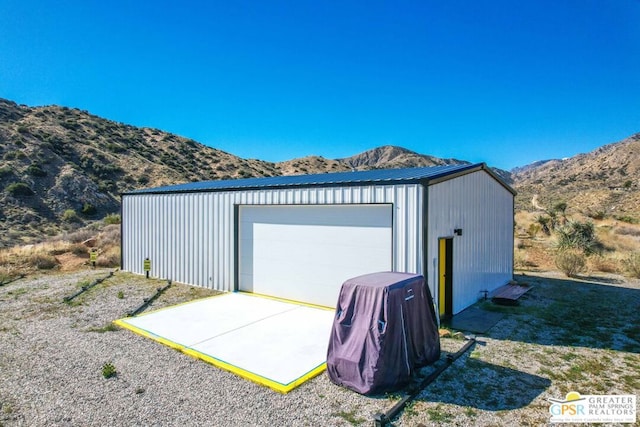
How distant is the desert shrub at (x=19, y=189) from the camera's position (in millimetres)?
27109

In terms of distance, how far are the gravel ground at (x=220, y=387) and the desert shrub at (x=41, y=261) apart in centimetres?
828

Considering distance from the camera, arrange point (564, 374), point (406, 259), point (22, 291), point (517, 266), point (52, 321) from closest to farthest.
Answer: point (564, 374) < point (406, 259) < point (52, 321) < point (22, 291) < point (517, 266)

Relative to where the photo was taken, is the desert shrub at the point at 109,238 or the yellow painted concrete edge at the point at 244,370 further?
the desert shrub at the point at 109,238

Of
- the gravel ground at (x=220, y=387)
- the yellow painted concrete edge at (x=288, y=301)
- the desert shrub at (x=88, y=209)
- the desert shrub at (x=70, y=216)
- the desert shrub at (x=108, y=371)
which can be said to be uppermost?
the desert shrub at (x=88, y=209)

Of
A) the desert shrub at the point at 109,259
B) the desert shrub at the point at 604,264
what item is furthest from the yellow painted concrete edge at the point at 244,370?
the desert shrub at the point at 604,264

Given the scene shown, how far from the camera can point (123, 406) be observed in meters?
4.52

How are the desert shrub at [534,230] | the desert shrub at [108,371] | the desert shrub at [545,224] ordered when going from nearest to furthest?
1. the desert shrub at [108,371]
2. the desert shrub at [534,230]
3. the desert shrub at [545,224]

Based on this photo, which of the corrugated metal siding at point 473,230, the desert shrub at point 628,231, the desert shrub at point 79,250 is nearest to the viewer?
the corrugated metal siding at point 473,230

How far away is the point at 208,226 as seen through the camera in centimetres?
1145

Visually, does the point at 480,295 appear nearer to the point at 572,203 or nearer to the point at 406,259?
the point at 406,259

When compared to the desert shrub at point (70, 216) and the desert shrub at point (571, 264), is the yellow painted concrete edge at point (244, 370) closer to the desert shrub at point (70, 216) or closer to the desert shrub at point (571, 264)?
A: the desert shrub at point (571, 264)

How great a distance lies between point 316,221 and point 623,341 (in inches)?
258

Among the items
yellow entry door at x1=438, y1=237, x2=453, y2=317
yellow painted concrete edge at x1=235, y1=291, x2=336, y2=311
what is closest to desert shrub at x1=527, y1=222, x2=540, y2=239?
yellow entry door at x1=438, y1=237, x2=453, y2=317

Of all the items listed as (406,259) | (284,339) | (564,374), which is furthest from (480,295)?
(284,339)
